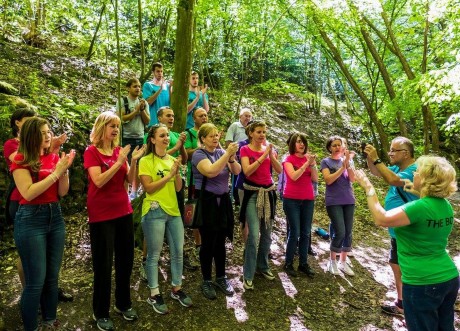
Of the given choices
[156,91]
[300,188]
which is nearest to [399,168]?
[300,188]

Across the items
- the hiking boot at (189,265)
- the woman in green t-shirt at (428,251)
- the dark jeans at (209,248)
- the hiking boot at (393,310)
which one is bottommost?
the hiking boot at (393,310)

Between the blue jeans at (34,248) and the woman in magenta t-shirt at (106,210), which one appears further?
the woman in magenta t-shirt at (106,210)

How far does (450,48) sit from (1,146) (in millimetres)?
9226

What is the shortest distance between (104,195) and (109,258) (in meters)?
0.62

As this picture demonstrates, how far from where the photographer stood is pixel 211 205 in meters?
4.10

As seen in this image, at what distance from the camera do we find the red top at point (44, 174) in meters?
2.98

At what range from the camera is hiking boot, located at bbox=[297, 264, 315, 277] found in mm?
5027

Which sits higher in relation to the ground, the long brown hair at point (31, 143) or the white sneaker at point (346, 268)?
the long brown hair at point (31, 143)

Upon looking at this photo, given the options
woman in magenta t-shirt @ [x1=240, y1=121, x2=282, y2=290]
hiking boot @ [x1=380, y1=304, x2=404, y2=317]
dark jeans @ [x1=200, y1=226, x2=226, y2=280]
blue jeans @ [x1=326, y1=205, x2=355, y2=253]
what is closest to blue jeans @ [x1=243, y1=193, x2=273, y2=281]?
woman in magenta t-shirt @ [x1=240, y1=121, x2=282, y2=290]

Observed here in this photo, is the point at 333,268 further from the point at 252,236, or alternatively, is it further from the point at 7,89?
the point at 7,89

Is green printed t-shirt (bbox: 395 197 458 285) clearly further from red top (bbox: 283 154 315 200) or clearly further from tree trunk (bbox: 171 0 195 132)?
tree trunk (bbox: 171 0 195 132)

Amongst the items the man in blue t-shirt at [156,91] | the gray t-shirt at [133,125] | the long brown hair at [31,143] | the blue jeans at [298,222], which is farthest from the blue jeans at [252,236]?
the man in blue t-shirt at [156,91]

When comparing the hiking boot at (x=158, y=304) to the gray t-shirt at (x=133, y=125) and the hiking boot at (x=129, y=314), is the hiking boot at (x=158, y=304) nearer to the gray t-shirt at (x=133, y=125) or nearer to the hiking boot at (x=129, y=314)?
the hiking boot at (x=129, y=314)

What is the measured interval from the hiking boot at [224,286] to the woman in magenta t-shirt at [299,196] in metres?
1.10
